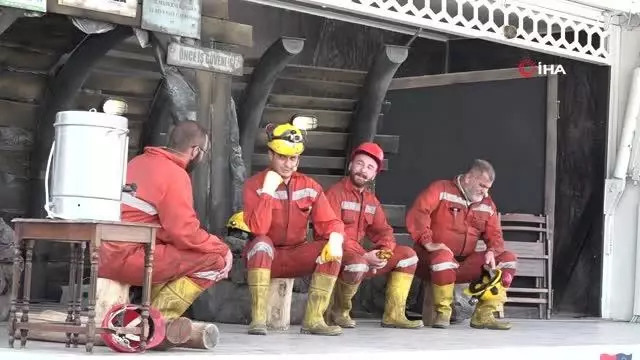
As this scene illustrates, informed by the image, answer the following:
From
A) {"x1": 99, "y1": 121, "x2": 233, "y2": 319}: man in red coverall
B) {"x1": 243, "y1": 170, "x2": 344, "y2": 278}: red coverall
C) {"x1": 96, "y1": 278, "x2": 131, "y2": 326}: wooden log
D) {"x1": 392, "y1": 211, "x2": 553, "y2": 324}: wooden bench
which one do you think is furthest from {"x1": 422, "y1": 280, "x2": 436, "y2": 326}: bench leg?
{"x1": 96, "y1": 278, "x2": 131, "y2": 326}: wooden log

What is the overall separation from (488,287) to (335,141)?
2880mm

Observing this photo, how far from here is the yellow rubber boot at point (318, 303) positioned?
7.91 meters

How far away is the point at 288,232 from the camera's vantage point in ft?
27.1

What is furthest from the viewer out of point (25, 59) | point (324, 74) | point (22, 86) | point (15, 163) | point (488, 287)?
point (324, 74)

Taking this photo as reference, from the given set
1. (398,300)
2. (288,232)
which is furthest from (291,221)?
(398,300)

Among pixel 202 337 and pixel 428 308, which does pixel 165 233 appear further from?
pixel 428 308

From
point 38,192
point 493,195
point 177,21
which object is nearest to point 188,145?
point 177,21

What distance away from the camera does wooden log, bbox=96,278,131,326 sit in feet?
22.1

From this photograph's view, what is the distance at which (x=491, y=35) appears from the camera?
32.4 feet

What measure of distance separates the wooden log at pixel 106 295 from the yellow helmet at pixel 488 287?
3.37 m

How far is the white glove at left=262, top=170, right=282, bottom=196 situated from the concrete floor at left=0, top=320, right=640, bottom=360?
92 centimetres

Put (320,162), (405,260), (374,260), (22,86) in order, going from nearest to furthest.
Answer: (374,260)
(405,260)
(22,86)
(320,162)

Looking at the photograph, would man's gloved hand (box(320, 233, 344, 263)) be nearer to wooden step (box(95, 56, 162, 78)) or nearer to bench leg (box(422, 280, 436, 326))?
bench leg (box(422, 280, 436, 326))

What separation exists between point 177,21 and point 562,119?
4.98 m
